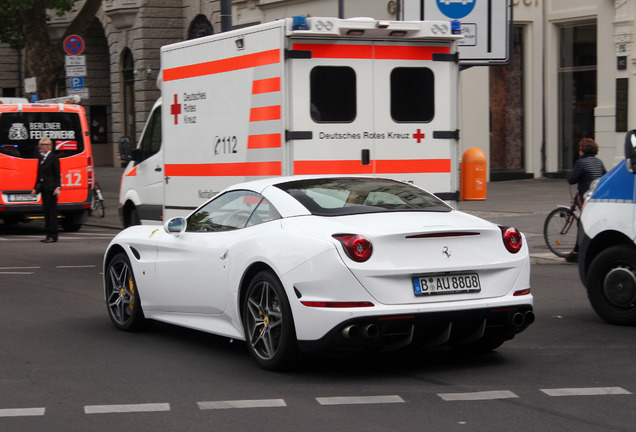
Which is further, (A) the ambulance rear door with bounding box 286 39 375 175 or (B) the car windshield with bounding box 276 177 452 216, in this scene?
(A) the ambulance rear door with bounding box 286 39 375 175

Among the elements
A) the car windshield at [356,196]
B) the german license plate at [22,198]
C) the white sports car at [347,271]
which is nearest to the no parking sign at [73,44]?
the german license plate at [22,198]

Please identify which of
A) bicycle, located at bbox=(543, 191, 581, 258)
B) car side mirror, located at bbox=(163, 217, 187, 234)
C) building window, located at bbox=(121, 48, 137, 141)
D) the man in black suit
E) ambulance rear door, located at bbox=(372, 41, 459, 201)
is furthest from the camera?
building window, located at bbox=(121, 48, 137, 141)

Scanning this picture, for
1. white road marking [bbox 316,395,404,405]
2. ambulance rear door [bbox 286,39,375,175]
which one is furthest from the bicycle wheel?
white road marking [bbox 316,395,404,405]

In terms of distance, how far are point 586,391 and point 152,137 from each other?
9.50 meters

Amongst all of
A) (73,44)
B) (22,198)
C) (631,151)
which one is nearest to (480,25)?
(22,198)

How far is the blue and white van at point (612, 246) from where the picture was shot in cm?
918

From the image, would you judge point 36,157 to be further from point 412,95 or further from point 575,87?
point 575,87

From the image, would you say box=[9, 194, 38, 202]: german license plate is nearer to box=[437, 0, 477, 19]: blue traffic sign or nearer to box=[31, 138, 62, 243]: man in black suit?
box=[31, 138, 62, 243]: man in black suit

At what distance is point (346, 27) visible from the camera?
11047 mm

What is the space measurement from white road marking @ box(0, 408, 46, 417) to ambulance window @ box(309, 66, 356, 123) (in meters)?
5.50

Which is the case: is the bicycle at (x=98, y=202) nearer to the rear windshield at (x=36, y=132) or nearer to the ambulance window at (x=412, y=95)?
the rear windshield at (x=36, y=132)

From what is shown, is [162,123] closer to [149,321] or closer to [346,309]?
[149,321]

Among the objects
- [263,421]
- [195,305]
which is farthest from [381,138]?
[263,421]

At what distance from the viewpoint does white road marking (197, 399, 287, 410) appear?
6344 millimetres
